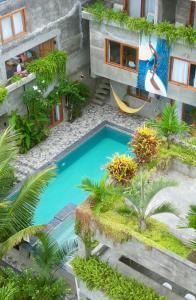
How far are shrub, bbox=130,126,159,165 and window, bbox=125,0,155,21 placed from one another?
12.7m

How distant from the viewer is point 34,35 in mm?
26609

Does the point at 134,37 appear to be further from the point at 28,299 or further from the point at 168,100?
the point at 28,299

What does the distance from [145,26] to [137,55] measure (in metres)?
1.99

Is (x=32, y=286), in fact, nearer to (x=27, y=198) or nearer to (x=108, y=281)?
(x=27, y=198)

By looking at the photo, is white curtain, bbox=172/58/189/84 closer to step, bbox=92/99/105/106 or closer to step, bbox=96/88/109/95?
step, bbox=96/88/109/95

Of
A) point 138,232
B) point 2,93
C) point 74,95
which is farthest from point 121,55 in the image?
point 138,232

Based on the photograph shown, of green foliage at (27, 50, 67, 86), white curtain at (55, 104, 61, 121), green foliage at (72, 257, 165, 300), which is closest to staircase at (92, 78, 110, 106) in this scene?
white curtain at (55, 104, 61, 121)

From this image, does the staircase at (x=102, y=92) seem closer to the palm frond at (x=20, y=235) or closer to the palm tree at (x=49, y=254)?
the palm tree at (x=49, y=254)

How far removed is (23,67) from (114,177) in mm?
14565

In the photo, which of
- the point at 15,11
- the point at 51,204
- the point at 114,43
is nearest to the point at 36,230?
the point at 51,204

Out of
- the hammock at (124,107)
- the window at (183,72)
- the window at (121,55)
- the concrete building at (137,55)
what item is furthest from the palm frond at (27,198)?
the hammock at (124,107)

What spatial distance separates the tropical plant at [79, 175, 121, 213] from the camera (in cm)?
1402

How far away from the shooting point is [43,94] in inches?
1125

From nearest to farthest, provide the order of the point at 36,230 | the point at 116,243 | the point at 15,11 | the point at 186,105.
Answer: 1. the point at 116,243
2. the point at 36,230
3. the point at 15,11
4. the point at 186,105
